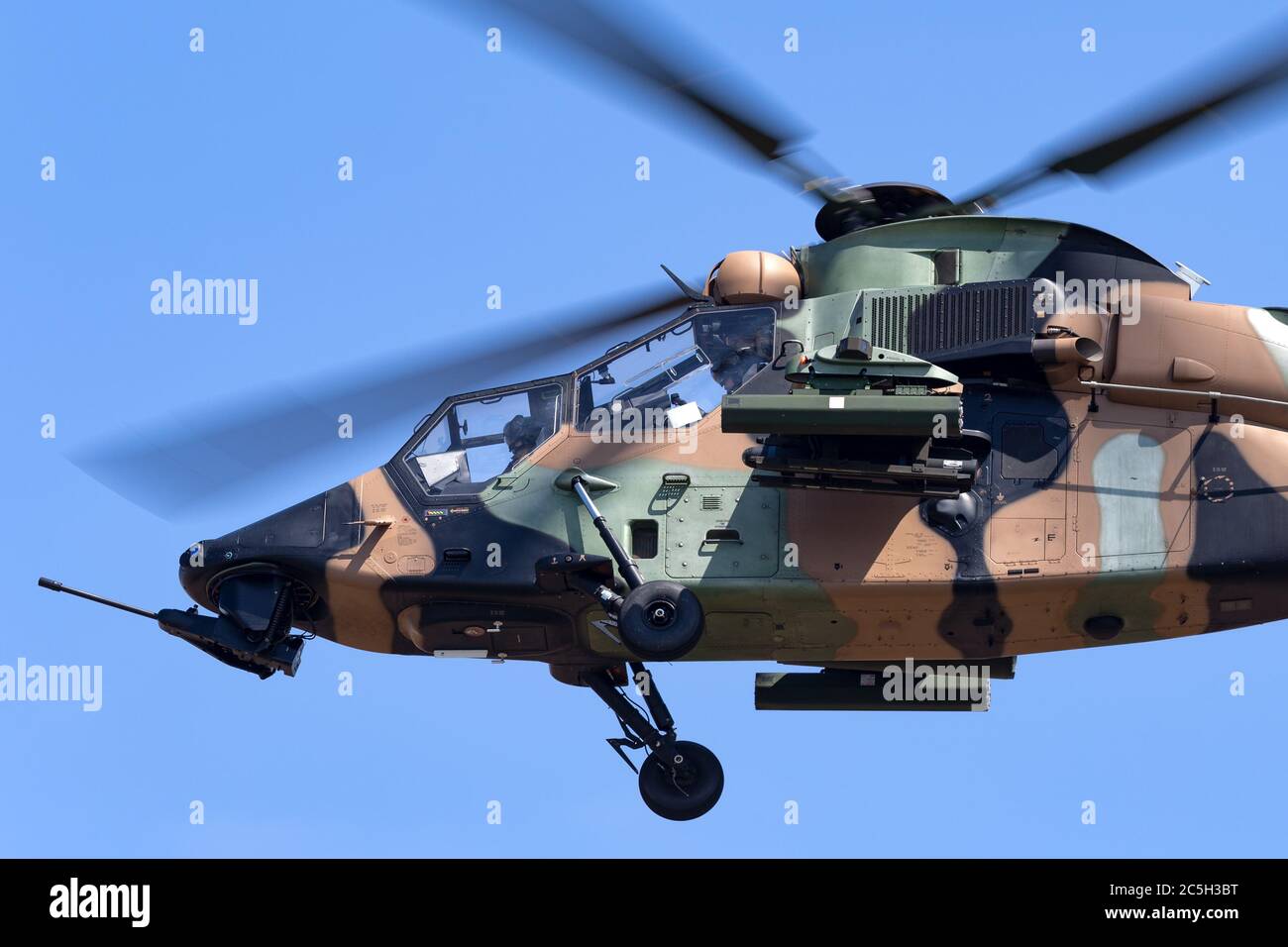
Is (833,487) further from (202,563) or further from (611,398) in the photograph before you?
(202,563)

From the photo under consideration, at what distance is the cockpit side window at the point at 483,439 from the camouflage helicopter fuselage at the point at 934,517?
126 millimetres

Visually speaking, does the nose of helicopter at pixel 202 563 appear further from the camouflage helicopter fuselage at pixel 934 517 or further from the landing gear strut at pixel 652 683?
the landing gear strut at pixel 652 683

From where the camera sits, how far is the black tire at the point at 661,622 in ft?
49.4

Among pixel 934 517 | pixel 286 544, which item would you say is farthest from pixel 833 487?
pixel 286 544

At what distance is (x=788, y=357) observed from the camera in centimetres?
1603

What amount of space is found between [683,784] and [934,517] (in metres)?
2.65

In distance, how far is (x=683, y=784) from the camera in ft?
53.2

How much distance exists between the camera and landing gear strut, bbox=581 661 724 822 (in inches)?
637

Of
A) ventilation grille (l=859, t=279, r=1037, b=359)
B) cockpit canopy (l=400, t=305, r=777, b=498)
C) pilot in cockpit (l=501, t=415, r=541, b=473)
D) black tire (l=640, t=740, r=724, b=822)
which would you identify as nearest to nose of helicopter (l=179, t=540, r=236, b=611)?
cockpit canopy (l=400, t=305, r=777, b=498)

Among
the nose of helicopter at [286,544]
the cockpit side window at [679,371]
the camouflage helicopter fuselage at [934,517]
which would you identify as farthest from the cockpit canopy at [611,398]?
the nose of helicopter at [286,544]

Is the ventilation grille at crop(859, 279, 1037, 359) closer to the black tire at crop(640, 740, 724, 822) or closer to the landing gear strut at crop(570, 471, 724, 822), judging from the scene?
the landing gear strut at crop(570, 471, 724, 822)

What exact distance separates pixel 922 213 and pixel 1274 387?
9.17ft
